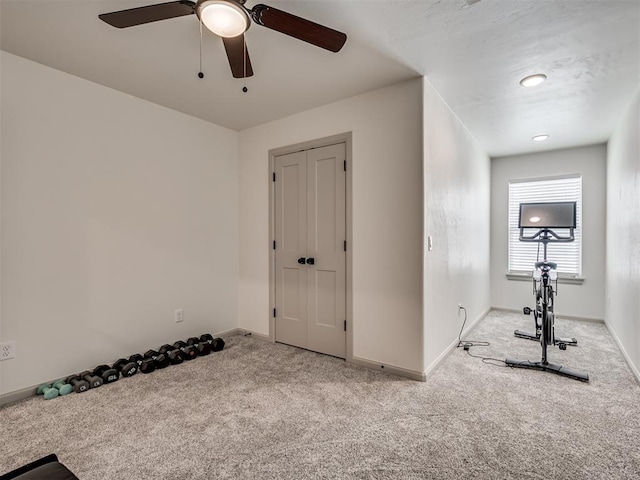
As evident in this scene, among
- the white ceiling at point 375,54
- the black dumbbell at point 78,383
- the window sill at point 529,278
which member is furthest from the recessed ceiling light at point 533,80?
the black dumbbell at point 78,383

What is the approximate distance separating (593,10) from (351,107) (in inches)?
69.5

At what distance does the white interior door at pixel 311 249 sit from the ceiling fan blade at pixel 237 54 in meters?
1.34

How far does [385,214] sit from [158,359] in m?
2.39

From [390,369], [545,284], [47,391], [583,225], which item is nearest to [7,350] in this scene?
[47,391]

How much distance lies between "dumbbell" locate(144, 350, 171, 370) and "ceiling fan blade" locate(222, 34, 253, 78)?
2453 millimetres

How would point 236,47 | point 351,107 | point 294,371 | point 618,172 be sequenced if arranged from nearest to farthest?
point 236,47 < point 294,371 < point 351,107 < point 618,172

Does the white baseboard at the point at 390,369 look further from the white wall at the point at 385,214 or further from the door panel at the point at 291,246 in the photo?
the door panel at the point at 291,246

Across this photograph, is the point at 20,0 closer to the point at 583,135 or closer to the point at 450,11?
the point at 450,11

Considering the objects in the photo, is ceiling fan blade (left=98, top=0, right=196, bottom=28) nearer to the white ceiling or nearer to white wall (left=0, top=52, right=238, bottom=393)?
the white ceiling

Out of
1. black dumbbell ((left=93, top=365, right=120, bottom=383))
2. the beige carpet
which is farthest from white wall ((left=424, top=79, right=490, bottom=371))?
black dumbbell ((left=93, top=365, right=120, bottom=383))

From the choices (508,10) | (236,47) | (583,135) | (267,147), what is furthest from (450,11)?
(583,135)

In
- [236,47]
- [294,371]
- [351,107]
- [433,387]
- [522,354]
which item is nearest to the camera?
[236,47]

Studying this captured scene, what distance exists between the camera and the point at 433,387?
2598 mm

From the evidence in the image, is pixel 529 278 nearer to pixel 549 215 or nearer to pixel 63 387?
pixel 549 215
